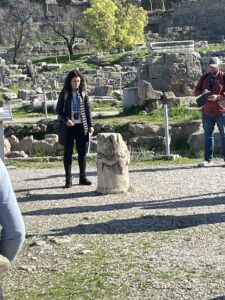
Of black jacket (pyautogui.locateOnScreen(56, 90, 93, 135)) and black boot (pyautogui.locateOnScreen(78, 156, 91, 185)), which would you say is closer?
black jacket (pyautogui.locateOnScreen(56, 90, 93, 135))

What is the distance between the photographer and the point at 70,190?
448 inches

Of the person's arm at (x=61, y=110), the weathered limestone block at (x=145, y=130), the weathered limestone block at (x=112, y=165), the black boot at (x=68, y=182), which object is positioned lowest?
the weathered limestone block at (x=145, y=130)

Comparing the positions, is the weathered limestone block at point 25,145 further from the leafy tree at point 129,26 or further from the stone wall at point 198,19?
the stone wall at point 198,19

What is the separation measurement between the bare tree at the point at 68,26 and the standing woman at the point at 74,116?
4839 centimetres

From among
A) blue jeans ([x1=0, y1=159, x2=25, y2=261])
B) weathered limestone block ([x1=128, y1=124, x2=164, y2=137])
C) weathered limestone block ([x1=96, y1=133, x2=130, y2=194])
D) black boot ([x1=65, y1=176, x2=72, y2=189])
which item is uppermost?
blue jeans ([x1=0, y1=159, x2=25, y2=261])

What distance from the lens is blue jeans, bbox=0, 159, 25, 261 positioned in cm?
426

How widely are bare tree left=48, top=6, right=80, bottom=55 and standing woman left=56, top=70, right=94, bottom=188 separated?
4839cm

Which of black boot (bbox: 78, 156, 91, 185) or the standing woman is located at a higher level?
the standing woman

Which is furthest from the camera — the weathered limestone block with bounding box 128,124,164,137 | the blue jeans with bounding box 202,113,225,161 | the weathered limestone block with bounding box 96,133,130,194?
the weathered limestone block with bounding box 128,124,164,137

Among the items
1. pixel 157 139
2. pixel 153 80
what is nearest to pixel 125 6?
pixel 153 80

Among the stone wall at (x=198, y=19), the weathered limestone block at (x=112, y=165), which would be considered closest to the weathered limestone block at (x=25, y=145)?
the weathered limestone block at (x=112, y=165)

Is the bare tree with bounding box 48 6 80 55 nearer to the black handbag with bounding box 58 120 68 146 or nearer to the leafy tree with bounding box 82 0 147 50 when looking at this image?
the leafy tree with bounding box 82 0 147 50

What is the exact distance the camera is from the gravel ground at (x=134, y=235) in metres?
6.81

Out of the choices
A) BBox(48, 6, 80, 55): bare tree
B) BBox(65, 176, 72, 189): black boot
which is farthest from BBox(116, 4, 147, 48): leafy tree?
BBox(65, 176, 72, 189): black boot
